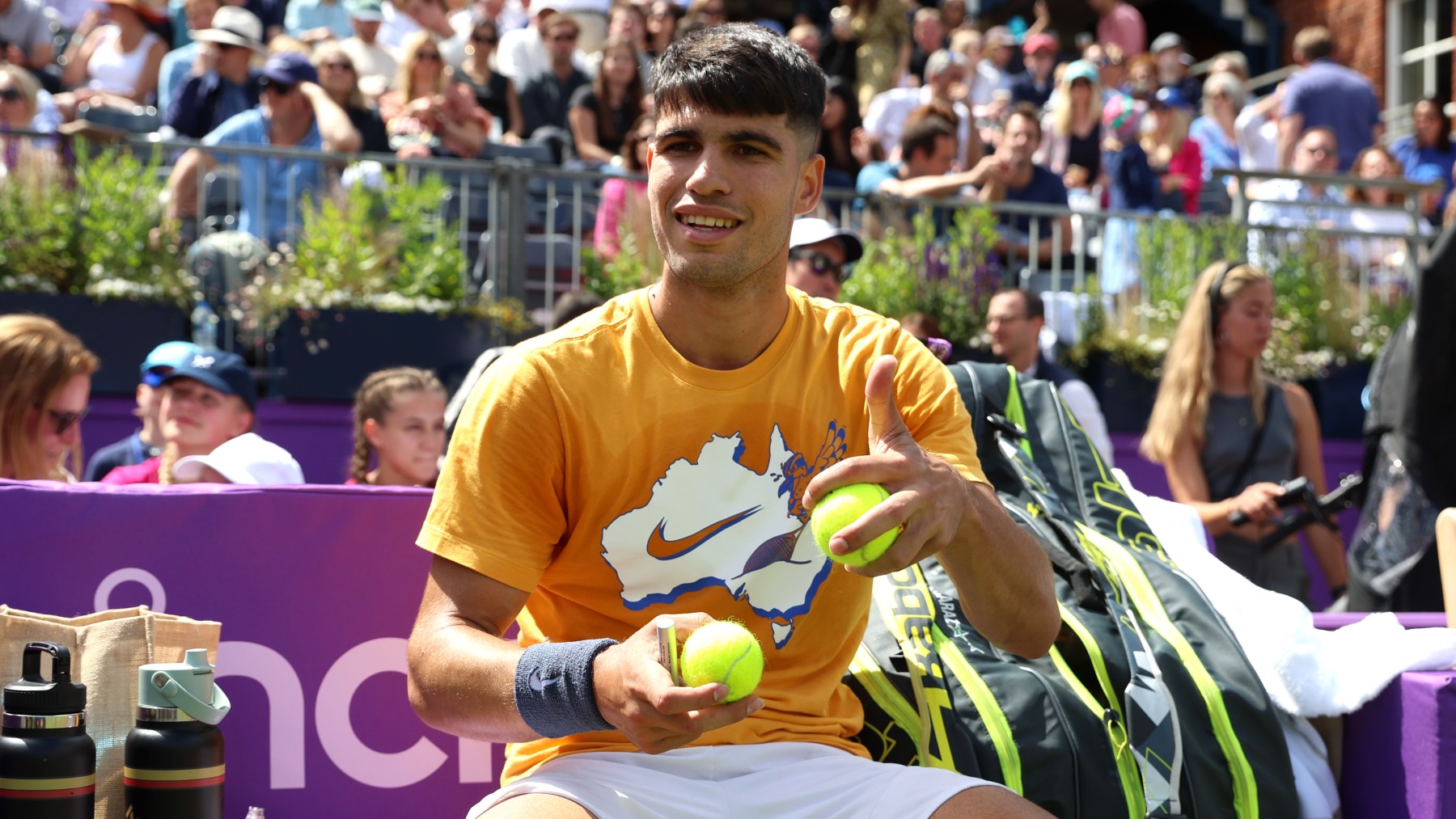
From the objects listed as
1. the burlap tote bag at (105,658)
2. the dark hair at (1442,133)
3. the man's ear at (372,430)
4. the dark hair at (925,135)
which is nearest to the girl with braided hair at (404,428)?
the man's ear at (372,430)

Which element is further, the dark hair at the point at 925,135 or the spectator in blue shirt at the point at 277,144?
the dark hair at the point at 925,135

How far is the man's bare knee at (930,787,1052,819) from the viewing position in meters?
2.40

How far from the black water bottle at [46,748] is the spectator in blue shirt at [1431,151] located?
12074 mm

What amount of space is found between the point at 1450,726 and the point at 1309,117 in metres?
10.6

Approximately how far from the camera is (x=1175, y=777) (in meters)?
3.00

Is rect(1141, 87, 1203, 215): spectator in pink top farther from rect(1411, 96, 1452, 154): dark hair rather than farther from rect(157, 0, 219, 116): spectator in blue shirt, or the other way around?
rect(157, 0, 219, 116): spectator in blue shirt

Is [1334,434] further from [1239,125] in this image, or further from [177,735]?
[177,735]

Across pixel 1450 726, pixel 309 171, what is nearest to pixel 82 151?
pixel 309 171

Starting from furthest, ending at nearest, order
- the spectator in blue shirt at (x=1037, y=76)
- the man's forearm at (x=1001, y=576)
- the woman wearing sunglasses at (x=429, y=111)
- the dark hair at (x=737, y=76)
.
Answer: the spectator in blue shirt at (x=1037, y=76)
the woman wearing sunglasses at (x=429, y=111)
the dark hair at (x=737, y=76)
the man's forearm at (x=1001, y=576)

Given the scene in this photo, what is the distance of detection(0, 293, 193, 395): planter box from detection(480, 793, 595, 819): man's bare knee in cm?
560

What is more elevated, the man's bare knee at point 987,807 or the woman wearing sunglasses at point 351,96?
the woman wearing sunglasses at point 351,96

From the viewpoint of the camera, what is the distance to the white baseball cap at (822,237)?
5375mm

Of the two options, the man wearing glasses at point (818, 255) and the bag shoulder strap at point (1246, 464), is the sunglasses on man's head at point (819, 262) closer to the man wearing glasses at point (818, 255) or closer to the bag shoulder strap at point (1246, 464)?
the man wearing glasses at point (818, 255)

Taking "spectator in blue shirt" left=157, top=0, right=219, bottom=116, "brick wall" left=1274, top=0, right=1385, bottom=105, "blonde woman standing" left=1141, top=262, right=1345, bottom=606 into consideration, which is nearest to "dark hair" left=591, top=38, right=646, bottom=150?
"spectator in blue shirt" left=157, top=0, right=219, bottom=116
